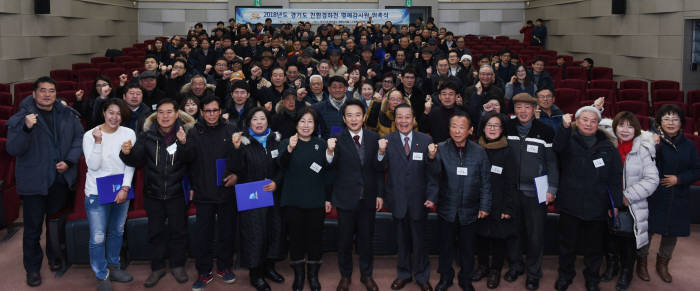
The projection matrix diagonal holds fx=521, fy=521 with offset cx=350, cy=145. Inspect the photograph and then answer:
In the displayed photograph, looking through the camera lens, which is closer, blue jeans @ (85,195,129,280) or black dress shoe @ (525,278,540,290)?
blue jeans @ (85,195,129,280)

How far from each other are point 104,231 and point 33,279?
695 mm

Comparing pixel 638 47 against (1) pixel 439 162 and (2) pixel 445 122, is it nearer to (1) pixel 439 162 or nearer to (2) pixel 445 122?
(2) pixel 445 122

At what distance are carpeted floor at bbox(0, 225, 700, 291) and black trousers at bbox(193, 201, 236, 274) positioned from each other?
0.70 ft

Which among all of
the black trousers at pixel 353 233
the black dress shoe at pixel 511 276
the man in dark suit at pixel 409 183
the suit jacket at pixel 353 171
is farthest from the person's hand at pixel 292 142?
the black dress shoe at pixel 511 276

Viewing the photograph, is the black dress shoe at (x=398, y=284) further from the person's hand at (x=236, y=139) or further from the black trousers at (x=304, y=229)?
the person's hand at (x=236, y=139)

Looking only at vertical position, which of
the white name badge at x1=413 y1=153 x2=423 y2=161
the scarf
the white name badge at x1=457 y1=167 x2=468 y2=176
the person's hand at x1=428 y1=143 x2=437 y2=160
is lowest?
the white name badge at x1=457 y1=167 x2=468 y2=176

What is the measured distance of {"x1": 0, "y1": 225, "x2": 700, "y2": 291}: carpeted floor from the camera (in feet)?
13.1

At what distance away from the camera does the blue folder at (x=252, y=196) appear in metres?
3.73

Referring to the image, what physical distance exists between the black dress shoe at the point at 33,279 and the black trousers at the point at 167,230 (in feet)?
2.79

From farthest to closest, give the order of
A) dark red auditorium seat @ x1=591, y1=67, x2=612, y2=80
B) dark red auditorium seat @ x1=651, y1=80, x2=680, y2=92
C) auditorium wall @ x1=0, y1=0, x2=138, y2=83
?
dark red auditorium seat @ x1=591, y1=67, x2=612, y2=80, auditorium wall @ x1=0, y1=0, x2=138, y2=83, dark red auditorium seat @ x1=651, y1=80, x2=680, y2=92

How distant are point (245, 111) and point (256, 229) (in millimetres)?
1417

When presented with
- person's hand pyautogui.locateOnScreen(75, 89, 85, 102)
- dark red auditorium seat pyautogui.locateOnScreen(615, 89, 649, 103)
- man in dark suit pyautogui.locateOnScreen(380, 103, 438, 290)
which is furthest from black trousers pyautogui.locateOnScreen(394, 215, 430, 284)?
dark red auditorium seat pyautogui.locateOnScreen(615, 89, 649, 103)

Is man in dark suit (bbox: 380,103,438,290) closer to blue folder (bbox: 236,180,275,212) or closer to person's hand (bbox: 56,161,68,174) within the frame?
blue folder (bbox: 236,180,275,212)

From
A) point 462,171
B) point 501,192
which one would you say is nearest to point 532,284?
point 501,192
